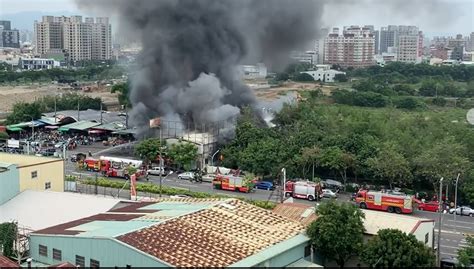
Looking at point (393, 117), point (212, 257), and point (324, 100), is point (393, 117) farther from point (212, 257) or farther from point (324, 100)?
point (212, 257)

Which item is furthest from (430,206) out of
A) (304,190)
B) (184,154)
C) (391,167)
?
(184,154)

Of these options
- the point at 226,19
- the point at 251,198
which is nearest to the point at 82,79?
the point at 226,19

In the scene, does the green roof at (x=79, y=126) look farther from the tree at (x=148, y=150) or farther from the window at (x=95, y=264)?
the window at (x=95, y=264)

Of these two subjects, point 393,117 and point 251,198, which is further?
point 393,117

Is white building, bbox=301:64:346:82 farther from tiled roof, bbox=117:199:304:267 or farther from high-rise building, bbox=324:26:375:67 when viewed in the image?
tiled roof, bbox=117:199:304:267

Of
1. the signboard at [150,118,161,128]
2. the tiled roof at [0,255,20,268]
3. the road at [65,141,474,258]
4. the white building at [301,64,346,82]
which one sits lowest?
the road at [65,141,474,258]

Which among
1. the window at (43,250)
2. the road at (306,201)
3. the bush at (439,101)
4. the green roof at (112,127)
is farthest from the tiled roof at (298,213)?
the bush at (439,101)

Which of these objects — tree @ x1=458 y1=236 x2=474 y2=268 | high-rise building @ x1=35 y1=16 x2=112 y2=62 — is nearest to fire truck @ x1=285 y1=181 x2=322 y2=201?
tree @ x1=458 y1=236 x2=474 y2=268
